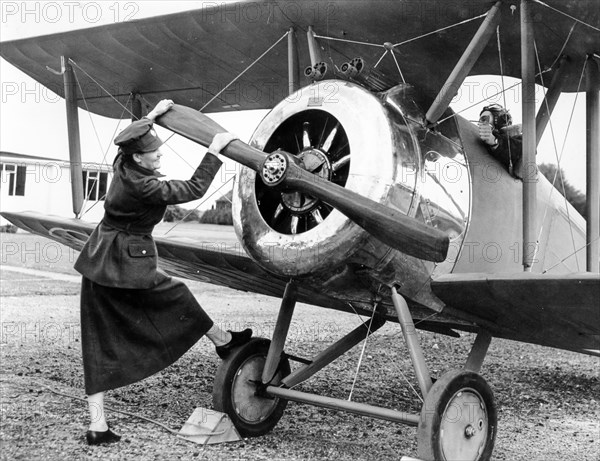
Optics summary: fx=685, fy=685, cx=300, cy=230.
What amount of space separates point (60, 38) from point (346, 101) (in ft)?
11.2

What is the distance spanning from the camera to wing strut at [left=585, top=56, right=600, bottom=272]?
15.5 feet

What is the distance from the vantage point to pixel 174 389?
5.23m

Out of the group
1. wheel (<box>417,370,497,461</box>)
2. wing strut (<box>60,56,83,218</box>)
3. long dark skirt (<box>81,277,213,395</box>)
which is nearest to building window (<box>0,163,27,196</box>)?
wing strut (<box>60,56,83,218</box>)

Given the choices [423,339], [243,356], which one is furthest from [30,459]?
[423,339]

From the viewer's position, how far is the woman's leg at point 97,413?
3.57 metres

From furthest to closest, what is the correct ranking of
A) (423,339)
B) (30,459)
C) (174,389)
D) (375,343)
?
1. (423,339)
2. (375,343)
3. (174,389)
4. (30,459)

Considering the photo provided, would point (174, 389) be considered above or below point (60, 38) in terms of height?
below

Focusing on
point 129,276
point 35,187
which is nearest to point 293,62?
point 129,276

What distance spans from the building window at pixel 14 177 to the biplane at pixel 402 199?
1671 cm

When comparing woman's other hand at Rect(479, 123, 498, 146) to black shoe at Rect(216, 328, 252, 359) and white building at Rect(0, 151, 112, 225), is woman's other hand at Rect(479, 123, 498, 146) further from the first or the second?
white building at Rect(0, 151, 112, 225)

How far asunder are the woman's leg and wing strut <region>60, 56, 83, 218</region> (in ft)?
9.45

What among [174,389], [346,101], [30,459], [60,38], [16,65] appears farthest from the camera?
[16,65]

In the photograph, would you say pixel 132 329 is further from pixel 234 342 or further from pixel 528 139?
pixel 528 139

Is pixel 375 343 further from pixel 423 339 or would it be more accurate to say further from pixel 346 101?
pixel 346 101
